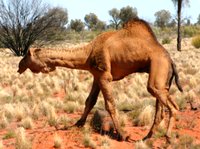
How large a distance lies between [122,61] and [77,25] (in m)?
78.9

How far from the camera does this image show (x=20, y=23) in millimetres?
39281

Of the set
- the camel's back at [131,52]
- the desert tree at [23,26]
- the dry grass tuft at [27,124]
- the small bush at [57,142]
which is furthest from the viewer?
the desert tree at [23,26]

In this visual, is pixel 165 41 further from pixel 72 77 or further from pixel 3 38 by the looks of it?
pixel 72 77

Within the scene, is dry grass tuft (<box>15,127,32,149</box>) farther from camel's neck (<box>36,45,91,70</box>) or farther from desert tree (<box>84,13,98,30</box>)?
desert tree (<box>84,13,98,30</box>)

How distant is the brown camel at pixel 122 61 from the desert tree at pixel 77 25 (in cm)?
7730

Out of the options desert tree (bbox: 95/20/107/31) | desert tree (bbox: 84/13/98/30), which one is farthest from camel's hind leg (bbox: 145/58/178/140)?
desert tree (bbox: 84/13/98/30)

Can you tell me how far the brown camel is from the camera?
8.66 meters

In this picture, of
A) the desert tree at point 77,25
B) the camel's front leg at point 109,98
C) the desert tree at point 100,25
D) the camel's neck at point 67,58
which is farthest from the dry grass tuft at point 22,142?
the desert tree at point 77,25

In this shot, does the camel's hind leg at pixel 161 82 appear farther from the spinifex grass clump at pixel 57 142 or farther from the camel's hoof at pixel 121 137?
the spinifex grass clump at pixel 57 142

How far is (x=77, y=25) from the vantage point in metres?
87.0

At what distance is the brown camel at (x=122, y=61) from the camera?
866 centimetres

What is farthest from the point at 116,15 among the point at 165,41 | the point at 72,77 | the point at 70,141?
the point at 70,141

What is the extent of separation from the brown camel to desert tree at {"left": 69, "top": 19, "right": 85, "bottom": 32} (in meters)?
77.3

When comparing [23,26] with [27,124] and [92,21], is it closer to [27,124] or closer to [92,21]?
[27,124]
